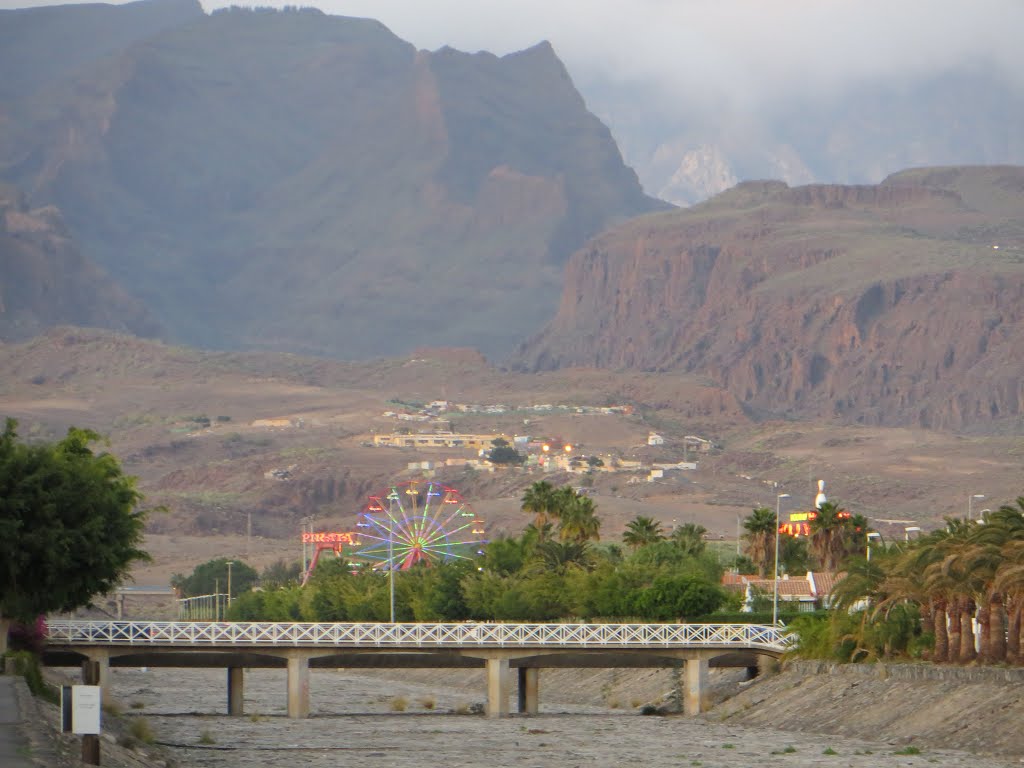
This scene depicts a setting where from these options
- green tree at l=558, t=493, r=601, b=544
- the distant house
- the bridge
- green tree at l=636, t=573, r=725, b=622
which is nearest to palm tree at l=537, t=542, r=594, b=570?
green tree at l=558, t=493, r=601, b=544

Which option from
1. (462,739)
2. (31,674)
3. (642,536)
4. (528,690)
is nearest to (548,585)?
(642,536)

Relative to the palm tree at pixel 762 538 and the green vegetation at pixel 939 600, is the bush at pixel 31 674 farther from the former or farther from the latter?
the palm tree at pixel 762 538

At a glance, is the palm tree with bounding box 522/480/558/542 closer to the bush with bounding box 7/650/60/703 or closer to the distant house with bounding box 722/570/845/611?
the distant house with bounding box 722/570/845/611

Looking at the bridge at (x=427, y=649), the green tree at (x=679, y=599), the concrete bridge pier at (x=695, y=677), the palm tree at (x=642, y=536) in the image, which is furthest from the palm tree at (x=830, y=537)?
the concrete bridge pier at (x=695, y=677)

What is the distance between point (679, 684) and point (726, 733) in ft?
62.8

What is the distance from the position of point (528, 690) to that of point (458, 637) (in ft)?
17.0

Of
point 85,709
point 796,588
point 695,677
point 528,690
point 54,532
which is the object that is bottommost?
point 528,690

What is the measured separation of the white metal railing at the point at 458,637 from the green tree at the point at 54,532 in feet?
53.2

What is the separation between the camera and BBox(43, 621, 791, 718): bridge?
102750mm

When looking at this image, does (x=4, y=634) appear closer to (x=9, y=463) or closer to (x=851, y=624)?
(x=9, y=463)

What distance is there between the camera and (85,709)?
46.9m

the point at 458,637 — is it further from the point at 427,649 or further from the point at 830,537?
the point at 830,537

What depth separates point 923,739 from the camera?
259 ft

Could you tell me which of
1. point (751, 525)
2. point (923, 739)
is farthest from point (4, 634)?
point (751, 525)
